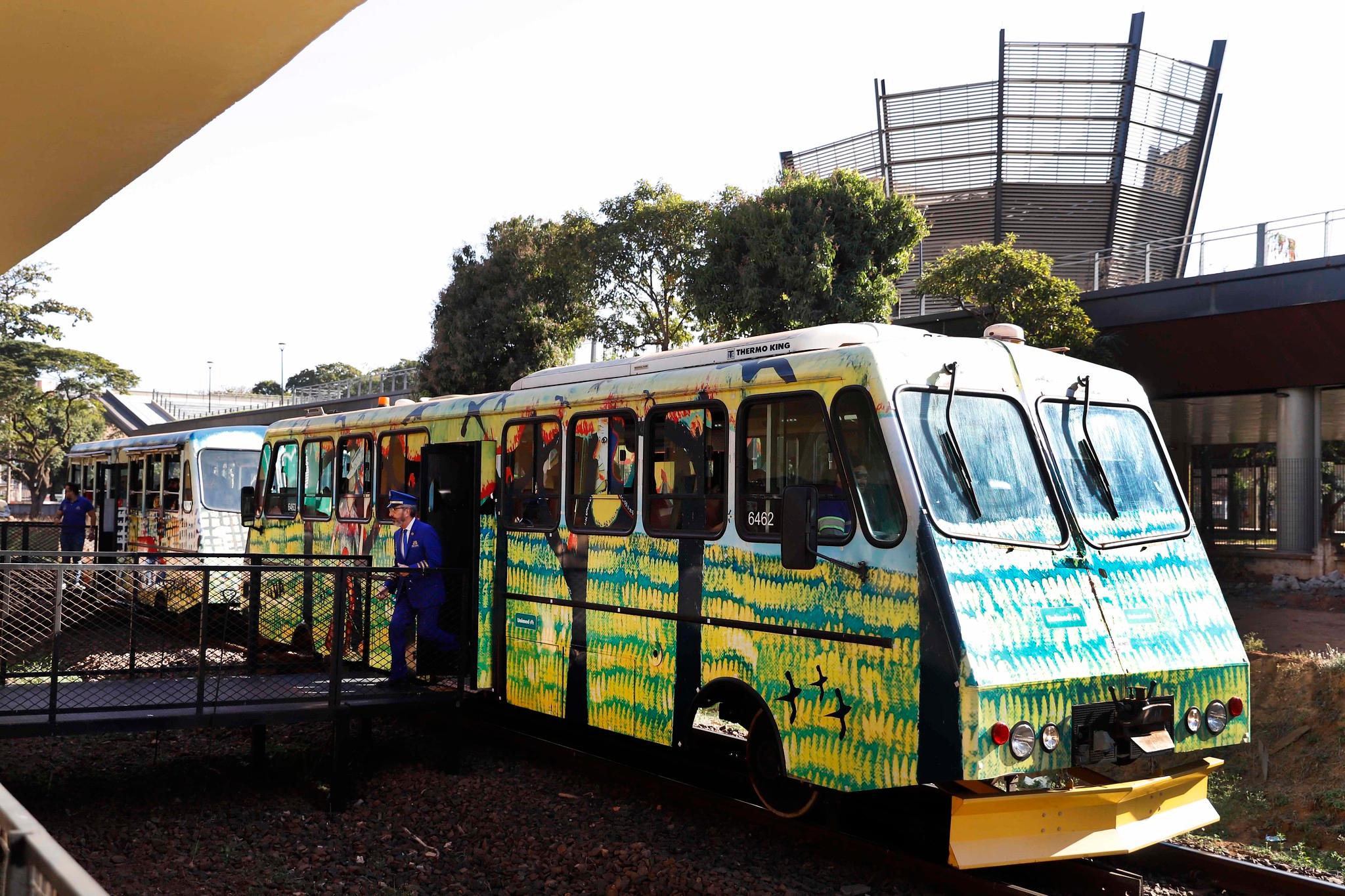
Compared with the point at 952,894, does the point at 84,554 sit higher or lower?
higher

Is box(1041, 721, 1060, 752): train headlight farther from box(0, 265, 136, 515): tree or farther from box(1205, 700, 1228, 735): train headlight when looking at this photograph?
box(0, 265, 136, 515): tree

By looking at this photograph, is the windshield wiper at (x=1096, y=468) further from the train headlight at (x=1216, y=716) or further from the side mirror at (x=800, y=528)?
the side mirror at (x=800, y=528)

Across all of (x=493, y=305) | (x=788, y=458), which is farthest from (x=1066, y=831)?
(x=493, y=305)

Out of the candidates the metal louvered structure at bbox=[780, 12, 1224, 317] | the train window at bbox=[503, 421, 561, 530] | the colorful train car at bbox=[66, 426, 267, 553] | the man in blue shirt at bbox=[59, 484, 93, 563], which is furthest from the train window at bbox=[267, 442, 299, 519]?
the metal louvered structure at bbox=[780, 12, 1224, 317]

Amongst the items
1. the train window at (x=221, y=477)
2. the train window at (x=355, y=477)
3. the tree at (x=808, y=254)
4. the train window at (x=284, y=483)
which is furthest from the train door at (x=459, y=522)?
the tree at (x=808, y=254)

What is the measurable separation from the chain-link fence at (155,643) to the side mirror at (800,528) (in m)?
3.56

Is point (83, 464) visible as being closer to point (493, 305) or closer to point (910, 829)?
point (493, 305)

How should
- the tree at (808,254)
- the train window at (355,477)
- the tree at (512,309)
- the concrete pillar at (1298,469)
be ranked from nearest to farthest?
the train window at (355,477)
the concrete pillar at (1298,469)
the tree at (808,254)
the tree at (512,309)

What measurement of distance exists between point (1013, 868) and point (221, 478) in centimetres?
1535

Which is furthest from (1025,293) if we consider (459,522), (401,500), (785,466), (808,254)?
(785,466)

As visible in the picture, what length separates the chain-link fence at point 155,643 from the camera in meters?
7.96

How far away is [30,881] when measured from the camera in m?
2.44

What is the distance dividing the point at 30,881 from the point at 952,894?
198 inches

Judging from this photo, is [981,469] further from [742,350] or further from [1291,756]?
[1291,756]
